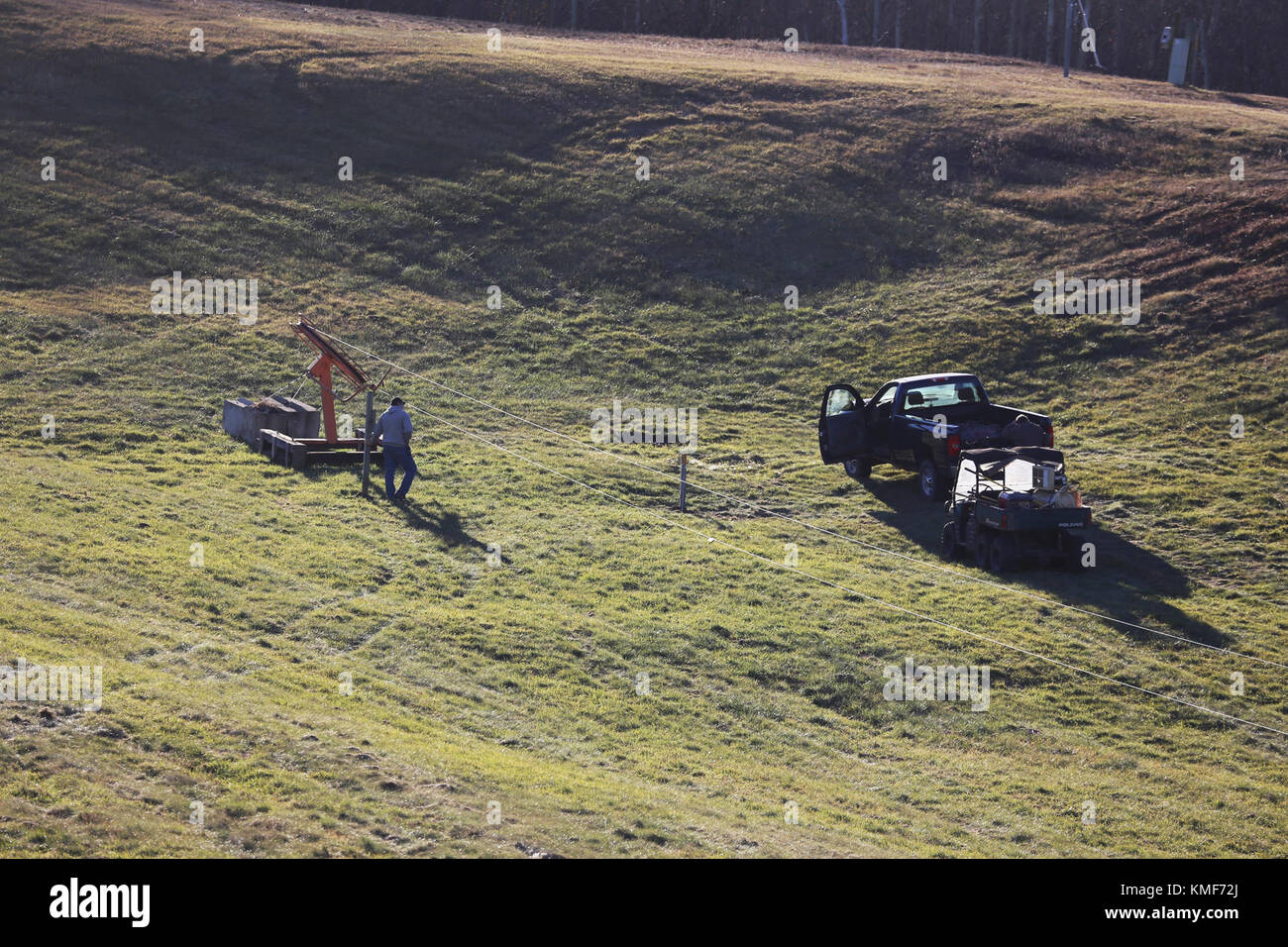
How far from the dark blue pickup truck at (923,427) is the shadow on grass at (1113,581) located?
46.6 inches

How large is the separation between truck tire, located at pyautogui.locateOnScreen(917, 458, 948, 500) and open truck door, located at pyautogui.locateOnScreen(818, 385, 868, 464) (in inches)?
58.5

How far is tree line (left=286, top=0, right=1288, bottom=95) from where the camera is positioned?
76375mm

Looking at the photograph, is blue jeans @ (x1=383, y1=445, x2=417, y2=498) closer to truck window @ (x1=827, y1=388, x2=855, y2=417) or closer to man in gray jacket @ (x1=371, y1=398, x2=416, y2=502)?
man in gray jacket @ (x1=371, y1=398, x2=416, y2=502)

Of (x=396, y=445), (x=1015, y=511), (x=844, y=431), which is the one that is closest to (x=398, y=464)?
(x=396, y=445)

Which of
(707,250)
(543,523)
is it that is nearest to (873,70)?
(707,250)

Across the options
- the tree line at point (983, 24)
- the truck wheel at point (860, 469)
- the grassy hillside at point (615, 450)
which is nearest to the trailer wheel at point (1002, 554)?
the grassy hillside at point (615, 450)

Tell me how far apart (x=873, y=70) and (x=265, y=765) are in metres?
54.1

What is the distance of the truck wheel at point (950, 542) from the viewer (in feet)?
71.1

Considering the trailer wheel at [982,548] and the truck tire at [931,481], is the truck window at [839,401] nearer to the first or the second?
the truck tire at [931,481]

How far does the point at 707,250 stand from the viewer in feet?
138

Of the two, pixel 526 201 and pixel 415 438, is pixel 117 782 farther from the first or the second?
pixel 526 201

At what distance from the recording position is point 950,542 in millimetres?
21750

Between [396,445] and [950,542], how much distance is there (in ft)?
31.9

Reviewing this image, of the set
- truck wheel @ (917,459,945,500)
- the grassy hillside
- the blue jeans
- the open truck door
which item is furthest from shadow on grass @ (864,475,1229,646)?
the blue jeans
